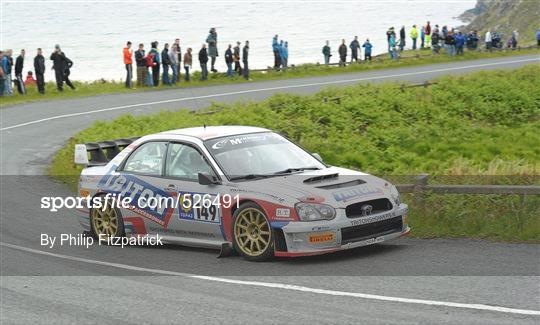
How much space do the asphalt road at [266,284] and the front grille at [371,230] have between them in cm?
23

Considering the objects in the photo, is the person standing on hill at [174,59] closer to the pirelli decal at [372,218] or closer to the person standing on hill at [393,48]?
the person standing on hill at [393,48]

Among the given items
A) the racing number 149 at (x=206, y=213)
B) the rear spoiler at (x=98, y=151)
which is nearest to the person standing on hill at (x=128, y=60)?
the rear spoiler at (x=98, y=151)

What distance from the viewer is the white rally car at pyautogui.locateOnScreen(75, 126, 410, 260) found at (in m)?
9.83

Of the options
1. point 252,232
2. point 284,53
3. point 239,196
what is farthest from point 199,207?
point 284,53

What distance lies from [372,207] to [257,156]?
1648 millimetres

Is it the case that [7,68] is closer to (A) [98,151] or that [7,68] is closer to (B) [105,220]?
(A) [98,151]

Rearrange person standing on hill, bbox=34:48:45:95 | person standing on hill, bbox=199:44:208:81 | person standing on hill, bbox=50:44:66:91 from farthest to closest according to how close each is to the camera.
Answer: person standing on hill, bbox=199:44:208:81 < person standing on hill, bbox=50:44:66:91 < person standing on hill, bbox=34:48:45:95

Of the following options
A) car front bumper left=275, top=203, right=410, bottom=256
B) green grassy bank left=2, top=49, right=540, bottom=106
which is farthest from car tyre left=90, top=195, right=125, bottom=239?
green grassy bank left=2, top=49, right=540, bottom=106

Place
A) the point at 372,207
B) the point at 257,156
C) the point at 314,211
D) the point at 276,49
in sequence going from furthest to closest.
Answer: the point at 276,49 → the point at 257,156 → the point at 372,207 → the point at 314,211

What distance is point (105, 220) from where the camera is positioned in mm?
12086

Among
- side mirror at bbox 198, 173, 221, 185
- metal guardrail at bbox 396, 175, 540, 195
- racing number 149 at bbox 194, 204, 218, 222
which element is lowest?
metal guardrail at bbox 396, 175, 540, 195

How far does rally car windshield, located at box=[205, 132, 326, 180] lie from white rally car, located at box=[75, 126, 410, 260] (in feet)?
0.04

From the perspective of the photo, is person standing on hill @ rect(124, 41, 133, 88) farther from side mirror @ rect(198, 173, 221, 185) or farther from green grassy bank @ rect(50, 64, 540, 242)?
side mirror @ rect(198, 173, 221, 185)

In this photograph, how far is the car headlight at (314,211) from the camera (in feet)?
32.1
